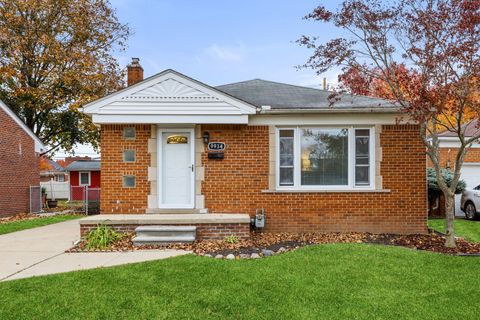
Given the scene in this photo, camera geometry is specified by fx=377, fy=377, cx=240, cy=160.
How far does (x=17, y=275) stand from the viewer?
5.76m

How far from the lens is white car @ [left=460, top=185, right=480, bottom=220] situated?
13898 mm

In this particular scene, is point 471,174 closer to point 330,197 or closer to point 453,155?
point 453,155

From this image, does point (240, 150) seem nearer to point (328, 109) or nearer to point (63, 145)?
point (328, 109)

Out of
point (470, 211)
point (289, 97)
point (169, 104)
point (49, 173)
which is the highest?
point (289, 97)

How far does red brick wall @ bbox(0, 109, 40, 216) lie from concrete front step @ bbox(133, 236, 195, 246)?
Answer: 1220 cm

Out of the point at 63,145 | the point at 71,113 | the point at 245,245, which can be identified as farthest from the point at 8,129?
the point at 245,245

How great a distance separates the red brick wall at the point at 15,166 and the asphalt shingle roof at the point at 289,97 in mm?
11234

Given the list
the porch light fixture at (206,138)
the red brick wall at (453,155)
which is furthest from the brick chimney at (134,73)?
the red brick wall at (453,155)

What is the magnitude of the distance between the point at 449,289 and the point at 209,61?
15.9 meters

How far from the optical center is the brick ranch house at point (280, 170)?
9.25 metres

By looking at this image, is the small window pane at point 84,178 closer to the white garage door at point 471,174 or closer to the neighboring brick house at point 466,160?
the neighboring brick house at point 466,160

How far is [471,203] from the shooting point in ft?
46.4

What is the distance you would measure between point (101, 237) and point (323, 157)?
5.45 meters

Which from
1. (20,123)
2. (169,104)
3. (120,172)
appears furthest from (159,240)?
(20,123)
